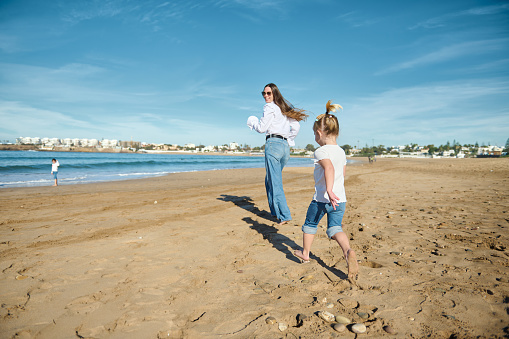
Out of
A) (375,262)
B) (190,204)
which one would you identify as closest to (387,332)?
(375,262)

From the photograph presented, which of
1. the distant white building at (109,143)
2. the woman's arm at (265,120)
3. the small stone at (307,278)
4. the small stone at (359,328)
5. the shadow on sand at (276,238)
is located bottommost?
the shadow on sand at (276,238)

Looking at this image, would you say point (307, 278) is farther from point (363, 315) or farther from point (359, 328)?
point (359, 328)

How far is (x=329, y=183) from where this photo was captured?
2.50 meters

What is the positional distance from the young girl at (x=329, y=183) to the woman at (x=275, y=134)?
1631 mm

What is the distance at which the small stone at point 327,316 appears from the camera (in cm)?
178

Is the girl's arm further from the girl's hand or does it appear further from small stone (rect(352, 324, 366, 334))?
small stone (rect(352, 324, 366, 334))

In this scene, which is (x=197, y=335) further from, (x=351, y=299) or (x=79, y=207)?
(x=79, y=207)

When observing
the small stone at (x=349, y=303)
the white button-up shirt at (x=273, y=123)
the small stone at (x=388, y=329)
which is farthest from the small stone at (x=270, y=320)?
the white button-up shirt at (x=273, y=123)

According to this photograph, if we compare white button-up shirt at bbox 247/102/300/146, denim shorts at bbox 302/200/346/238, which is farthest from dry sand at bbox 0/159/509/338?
white button-up shirt at bbox 247/102/300/146

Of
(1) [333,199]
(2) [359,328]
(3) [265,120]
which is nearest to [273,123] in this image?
(3) [265,120]

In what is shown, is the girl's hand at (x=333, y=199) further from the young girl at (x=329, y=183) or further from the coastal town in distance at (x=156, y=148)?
the coastal town in distance at (x=156, y=148)

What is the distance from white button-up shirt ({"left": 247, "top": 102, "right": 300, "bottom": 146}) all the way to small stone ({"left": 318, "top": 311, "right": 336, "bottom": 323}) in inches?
121

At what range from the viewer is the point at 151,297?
2129mm

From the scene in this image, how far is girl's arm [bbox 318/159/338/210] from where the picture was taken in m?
2.49
